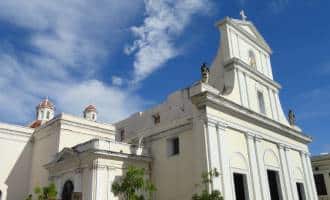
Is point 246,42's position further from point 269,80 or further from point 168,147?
point 168,147

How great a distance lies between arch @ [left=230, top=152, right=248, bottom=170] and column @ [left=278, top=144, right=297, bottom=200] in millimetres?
4776

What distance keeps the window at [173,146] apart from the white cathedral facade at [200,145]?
0.07 metres

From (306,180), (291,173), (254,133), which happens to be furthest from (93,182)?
(306,180)

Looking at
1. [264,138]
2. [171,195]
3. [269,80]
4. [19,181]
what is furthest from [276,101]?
[19,181]

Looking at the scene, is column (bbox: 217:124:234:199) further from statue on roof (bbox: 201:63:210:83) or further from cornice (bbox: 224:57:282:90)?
cornice (bbox: 224:57:282:90)

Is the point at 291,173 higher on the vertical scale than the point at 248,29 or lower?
lower

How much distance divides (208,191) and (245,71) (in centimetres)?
1008

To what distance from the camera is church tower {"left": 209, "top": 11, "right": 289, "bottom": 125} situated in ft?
76.2

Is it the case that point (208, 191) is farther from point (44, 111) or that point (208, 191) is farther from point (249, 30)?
point (44, 111)

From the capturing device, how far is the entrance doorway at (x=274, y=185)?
22734 millimetres

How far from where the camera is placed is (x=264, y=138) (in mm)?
23297

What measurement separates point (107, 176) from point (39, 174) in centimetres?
1097

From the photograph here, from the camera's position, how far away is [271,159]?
76.5 ft

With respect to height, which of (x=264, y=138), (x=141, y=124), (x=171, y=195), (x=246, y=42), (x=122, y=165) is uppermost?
(x=246, y=42)
